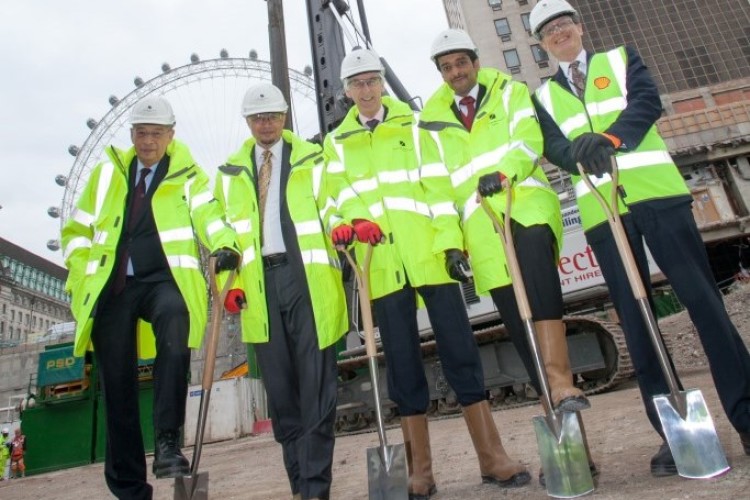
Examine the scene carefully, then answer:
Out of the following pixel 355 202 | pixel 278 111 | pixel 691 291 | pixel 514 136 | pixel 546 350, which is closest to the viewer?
pixel 691 291

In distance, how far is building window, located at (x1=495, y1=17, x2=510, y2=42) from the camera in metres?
37.1

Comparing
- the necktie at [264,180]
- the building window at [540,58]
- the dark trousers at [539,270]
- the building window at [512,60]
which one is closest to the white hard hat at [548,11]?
the dark trousers at [539,270]

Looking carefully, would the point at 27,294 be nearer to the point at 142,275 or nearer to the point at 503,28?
the point at 503,28

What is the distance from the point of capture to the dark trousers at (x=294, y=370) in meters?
2.71

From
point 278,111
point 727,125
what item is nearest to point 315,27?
point 278,111

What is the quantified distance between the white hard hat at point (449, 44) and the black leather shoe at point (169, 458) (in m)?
2.54

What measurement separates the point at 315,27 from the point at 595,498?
10.2 metres

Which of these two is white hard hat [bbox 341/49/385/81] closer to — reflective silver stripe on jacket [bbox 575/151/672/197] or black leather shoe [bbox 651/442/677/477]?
reflective silver stripe on jacket [bbox 575/151/672/197]

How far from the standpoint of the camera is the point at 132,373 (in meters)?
2.96

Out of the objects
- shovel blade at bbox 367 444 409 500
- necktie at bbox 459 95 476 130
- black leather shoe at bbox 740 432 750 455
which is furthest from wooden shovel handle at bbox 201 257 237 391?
black leather shoe at bbox 740 432 750 455

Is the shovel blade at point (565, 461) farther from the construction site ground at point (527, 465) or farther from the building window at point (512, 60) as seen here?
the building window at point (512, 60)

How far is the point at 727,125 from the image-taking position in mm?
28172

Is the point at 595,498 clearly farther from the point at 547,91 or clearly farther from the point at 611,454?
the point at 547,91

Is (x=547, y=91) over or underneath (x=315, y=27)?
underneath
